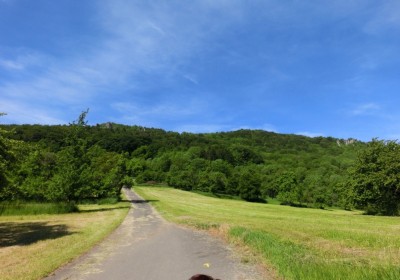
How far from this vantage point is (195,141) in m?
188

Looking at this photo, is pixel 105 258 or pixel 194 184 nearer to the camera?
pixel 105 258

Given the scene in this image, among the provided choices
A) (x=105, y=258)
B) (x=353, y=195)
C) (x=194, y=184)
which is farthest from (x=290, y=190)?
(x=105, y=258)

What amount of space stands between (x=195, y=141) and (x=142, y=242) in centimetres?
17148

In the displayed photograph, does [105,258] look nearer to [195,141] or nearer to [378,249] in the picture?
[378,249]

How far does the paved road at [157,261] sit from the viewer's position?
404 inches

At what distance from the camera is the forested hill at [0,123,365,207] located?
9662 cm

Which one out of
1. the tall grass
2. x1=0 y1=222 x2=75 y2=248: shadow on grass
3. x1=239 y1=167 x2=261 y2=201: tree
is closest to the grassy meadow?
x1=0 y1=222 x2=75 y2=248: shadow on grass

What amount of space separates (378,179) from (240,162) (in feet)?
357

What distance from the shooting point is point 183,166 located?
13950 centimetres

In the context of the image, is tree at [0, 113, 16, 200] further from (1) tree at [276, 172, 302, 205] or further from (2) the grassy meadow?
(1) tree at [276, 172, 302, 205]

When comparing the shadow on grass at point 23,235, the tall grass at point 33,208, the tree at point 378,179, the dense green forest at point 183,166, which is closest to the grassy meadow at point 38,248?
the shadow on grass at point 23,235

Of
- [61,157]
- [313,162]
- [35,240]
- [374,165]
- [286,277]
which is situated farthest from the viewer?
[313,162]

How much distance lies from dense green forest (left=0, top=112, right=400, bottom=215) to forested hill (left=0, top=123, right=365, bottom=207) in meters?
0.17

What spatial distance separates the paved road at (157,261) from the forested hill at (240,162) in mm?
26797
